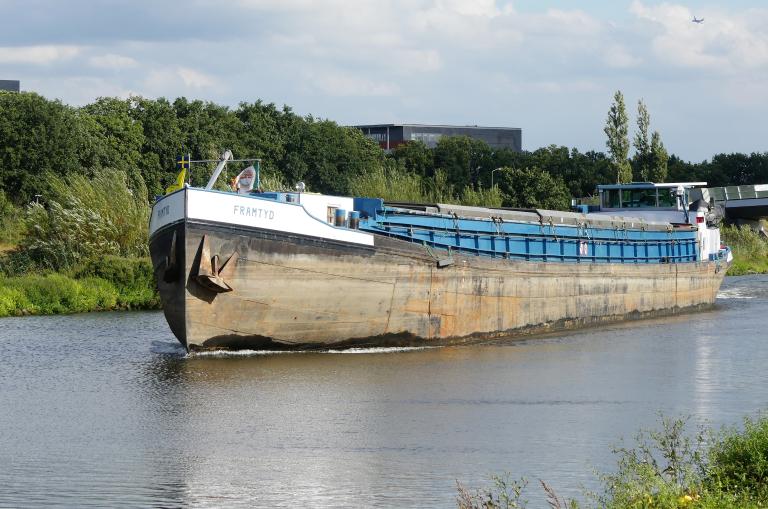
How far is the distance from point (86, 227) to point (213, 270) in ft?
64.4

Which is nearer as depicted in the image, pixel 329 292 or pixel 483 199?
pixel 329 292

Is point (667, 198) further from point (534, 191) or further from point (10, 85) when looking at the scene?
point (10, 85)

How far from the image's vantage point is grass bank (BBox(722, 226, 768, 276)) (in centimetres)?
6575

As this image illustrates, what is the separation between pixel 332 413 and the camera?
62.7ft

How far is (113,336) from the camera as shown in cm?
3003

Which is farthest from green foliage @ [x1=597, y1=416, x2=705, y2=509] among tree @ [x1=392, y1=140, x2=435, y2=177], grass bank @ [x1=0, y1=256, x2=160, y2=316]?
tree @ [x1=392, y1=140, x2=435, y2=177]

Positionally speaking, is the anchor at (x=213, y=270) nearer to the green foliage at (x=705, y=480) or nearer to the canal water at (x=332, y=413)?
the canal water at (x=332, y=413)

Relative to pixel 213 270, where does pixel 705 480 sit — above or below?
below

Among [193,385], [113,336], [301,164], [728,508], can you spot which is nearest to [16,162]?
[301,164]

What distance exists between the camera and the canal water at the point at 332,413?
14.6 metres

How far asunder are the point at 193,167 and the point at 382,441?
4799 cm

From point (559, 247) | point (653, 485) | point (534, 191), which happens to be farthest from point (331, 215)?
point (534, 191)

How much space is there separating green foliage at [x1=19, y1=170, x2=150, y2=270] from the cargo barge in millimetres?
15440

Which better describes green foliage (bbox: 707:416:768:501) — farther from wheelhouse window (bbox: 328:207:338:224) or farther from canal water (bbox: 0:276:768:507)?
wheelhouse window (bbox: 328:207:338:224)
